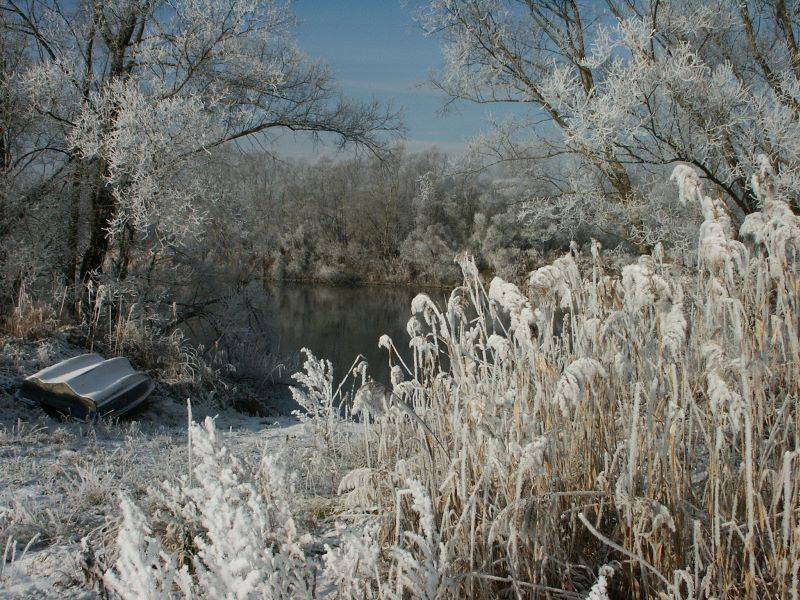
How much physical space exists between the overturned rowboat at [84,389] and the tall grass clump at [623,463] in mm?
3886

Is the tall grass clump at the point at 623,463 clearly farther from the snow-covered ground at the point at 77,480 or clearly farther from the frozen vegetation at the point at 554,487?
the snow-covered ground at the point at 77,480

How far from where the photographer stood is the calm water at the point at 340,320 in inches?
535

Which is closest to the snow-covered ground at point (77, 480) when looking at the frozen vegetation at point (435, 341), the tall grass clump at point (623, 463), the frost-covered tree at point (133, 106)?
the frozen vegetation at point (435, 341)

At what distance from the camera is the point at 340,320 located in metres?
18.9

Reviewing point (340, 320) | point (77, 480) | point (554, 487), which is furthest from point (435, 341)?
point (340, 320)

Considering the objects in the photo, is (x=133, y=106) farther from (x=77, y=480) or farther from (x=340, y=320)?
(x=340, y=320)

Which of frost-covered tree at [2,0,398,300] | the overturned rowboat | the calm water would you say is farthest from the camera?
the calm water

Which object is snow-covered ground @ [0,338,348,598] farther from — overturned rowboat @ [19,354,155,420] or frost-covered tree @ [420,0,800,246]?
frost-covered tree @ [420,0,800,246]

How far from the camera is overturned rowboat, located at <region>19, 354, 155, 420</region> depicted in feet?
16.8

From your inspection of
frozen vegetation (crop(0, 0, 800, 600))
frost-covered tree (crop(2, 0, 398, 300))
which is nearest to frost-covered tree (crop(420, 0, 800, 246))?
frozen vegetation (crop(0, 0, 800, 600))

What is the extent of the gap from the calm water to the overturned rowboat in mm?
3950

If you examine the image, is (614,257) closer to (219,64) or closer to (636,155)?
(636,155)

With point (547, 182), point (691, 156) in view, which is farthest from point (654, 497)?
point (547, 182)

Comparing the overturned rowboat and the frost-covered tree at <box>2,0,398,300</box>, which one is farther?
the frost-covered tree at <box>2,0,398,300</box>
